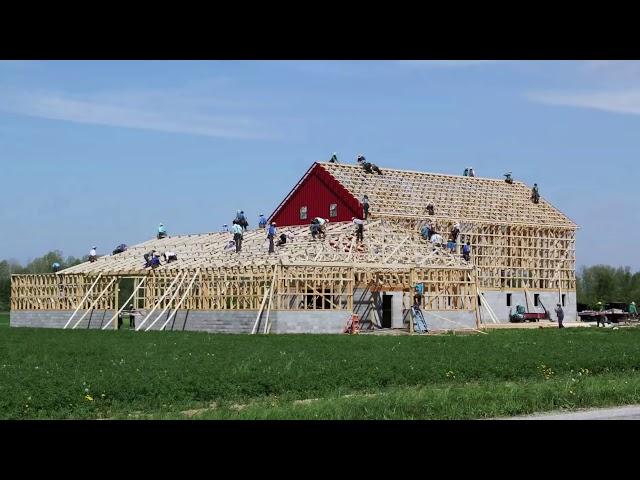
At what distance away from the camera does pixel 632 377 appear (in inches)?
1041

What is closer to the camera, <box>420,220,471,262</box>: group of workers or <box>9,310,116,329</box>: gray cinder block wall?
<box>420,220,471,262</box>: group of workers

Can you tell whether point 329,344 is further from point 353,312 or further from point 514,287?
point 514,287

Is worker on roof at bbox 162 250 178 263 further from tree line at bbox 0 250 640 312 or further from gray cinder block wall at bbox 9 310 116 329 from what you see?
tree line at bbox 0 250 640 312

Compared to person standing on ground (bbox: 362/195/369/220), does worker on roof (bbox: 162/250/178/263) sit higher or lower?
lower

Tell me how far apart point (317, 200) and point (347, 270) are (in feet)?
49.7

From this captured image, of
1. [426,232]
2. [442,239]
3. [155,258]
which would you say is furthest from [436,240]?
[155,258]

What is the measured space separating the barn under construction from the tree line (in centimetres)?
1828

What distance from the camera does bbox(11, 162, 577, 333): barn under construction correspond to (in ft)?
161

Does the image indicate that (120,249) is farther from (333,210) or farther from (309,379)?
(309,379)

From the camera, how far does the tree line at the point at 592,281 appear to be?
101m

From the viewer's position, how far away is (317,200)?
211 feet

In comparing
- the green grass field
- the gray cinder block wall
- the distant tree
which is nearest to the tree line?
the distant tree

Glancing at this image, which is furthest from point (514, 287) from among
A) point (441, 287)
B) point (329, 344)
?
point (329, 344)

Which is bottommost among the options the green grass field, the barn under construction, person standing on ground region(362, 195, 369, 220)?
the green grass field
